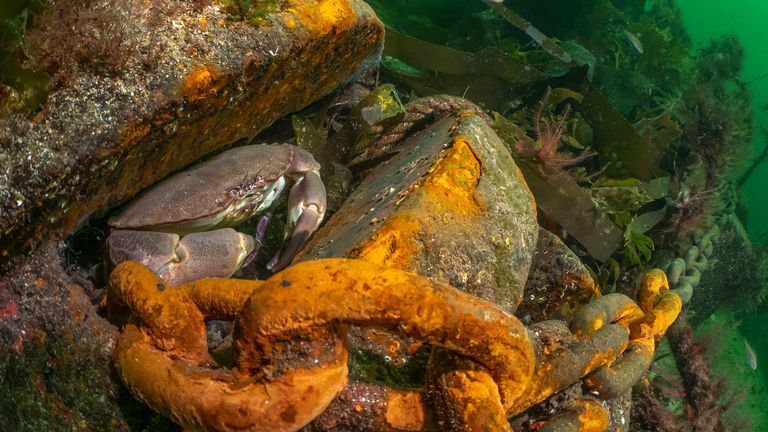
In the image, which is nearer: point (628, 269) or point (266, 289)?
point (266, 289)

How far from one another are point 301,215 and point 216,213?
1.87 feet

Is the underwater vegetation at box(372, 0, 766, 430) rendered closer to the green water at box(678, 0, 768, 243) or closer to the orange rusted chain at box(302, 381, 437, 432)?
the orange rusted chain at box(302, 381, 437, 432)

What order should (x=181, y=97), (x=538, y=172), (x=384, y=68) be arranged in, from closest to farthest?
(x=181, y=97), (x=538, y=172), (x=384, y=68)

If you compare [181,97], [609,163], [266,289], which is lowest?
[609,163]

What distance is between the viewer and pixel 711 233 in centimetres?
655

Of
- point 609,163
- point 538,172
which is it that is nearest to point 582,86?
point 609,163

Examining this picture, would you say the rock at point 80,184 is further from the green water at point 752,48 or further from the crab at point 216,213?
the green water at point 752,48

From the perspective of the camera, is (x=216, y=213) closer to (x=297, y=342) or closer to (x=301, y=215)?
(x=301, y=215)

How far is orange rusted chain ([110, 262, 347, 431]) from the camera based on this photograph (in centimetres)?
161

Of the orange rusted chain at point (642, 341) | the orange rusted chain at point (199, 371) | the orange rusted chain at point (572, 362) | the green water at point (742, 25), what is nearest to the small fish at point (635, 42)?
the orange rusted chain at point (642, 341)

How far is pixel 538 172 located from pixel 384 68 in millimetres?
2261

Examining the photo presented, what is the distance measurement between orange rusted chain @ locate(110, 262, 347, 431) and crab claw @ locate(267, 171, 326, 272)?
1.27 metres

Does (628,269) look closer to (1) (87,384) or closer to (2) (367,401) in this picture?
(2) (367,401)

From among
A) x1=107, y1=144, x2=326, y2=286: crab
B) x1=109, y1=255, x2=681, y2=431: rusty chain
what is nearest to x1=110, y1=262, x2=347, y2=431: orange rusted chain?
x1=109, y1=255, x2=681, y2=431: rusty chain
